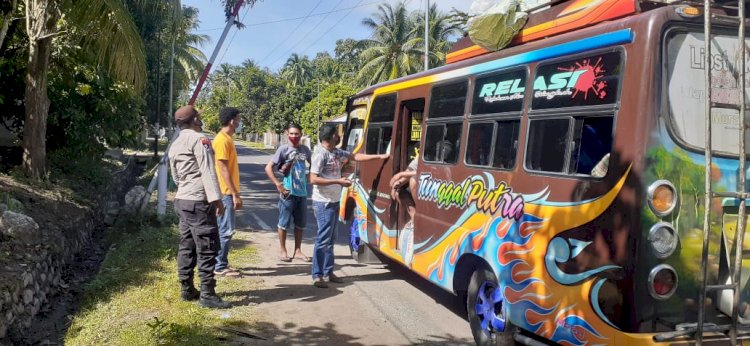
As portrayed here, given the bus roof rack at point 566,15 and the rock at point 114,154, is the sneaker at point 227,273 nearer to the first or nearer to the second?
the bus roof rack at point 566,15

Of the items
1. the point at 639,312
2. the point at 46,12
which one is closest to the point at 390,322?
the point at 639,312

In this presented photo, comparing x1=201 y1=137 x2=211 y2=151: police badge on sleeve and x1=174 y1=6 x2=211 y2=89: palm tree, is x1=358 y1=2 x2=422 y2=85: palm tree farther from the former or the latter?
x1=201 y1=137 x2=211 y2=151: police badge on sleeve

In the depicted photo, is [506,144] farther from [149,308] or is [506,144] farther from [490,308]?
[149,308]

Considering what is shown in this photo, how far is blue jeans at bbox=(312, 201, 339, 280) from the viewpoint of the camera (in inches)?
247

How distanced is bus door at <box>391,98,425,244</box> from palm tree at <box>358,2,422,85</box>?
27.1 m

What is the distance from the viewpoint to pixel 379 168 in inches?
262

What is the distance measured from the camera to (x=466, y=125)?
4.83 m

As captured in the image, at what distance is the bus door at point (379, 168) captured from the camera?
639 cm

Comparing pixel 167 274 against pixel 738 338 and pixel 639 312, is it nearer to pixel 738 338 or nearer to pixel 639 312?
pixel 639 312

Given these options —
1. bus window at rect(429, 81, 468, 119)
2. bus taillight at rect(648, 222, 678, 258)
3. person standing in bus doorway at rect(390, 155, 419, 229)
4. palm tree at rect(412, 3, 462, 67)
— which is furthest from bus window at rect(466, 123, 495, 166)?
palm tree at rect(412, 3, 462, 67)

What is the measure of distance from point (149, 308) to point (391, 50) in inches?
1231

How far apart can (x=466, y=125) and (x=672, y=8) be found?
6.22 feet

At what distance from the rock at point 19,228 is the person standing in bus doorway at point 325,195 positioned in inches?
128

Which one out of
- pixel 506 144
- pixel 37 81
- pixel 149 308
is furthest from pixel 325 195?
pixel 37 81
